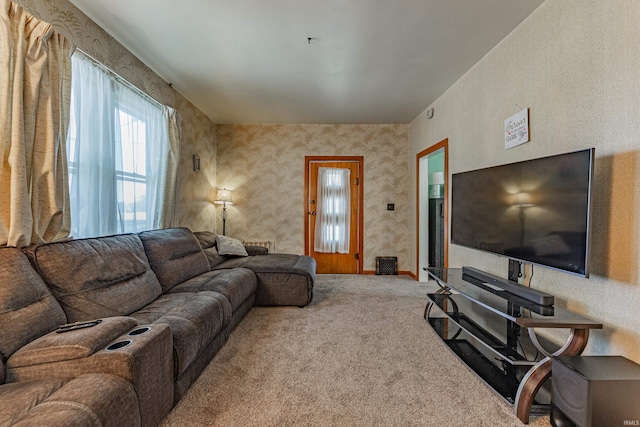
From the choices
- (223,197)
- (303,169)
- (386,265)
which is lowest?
(386,265)

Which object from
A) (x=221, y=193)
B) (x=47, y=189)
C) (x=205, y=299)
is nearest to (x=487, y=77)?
(x=205, y=299)

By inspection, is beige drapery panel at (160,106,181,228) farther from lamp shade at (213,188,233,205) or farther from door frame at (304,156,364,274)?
door frame at (304,156,364,274)

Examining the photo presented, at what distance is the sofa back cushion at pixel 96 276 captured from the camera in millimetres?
1679

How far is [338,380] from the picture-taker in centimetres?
189

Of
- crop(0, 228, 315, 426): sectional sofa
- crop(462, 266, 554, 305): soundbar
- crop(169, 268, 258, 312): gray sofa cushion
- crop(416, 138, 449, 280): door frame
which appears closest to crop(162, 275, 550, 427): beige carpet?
crop(0, 228, 315, 426): sectional sofa

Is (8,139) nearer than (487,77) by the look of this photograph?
Yes

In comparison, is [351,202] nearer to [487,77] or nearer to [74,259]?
[487,77]

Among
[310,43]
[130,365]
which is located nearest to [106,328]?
[130,365]

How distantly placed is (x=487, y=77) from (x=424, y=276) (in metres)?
2.89

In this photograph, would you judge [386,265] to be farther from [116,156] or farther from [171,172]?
[116,156]

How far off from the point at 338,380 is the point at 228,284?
49.5 inches

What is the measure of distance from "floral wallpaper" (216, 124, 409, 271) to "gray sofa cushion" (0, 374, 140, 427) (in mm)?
3932

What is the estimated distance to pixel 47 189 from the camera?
1.80m

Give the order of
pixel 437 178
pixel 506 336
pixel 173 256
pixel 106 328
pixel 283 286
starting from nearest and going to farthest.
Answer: pixel 106 328
pixel 506 336
pixel 173 256
pixel 283 286
pixel 437 178
